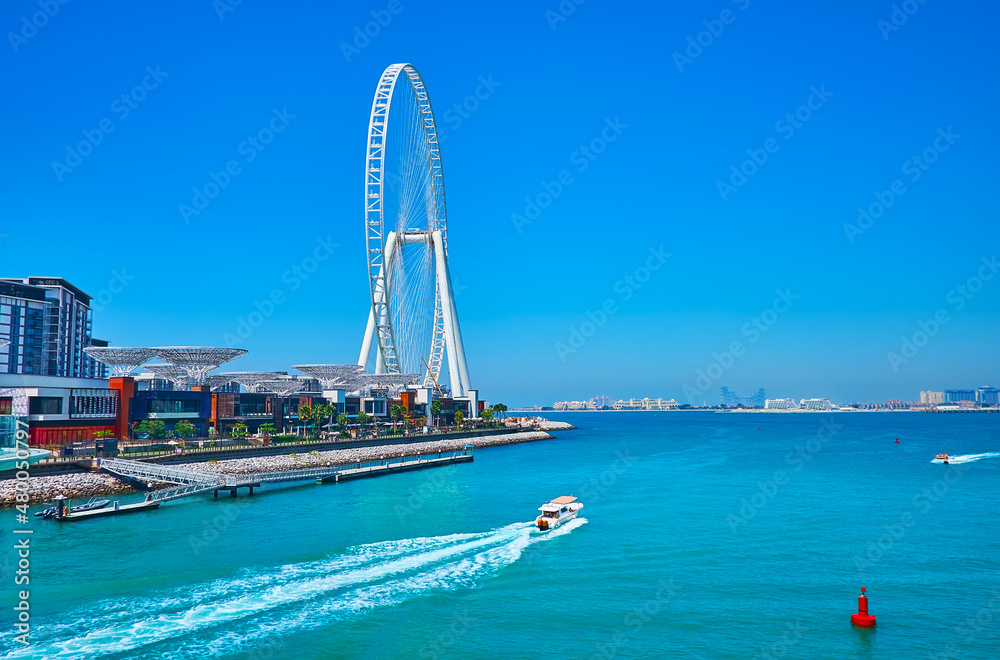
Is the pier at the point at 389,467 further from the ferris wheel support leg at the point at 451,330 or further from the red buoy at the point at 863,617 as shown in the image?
the red buoy at the point at 863,617

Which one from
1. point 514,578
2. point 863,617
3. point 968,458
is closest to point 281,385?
point 514,578

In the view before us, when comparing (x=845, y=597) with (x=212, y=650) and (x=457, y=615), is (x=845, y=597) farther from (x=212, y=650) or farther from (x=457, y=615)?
(x=212, y=650)

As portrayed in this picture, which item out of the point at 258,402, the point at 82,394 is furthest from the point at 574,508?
the point at 258,402

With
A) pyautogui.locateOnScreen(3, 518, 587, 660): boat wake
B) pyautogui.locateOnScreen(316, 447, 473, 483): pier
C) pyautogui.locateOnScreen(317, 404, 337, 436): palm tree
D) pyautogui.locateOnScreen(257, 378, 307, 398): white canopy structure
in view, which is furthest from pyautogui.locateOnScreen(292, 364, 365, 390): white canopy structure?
pyautogui.locateOnScreen(3, 518, 587, 660): boat wake

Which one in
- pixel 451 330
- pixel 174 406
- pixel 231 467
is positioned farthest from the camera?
pixel 451 330

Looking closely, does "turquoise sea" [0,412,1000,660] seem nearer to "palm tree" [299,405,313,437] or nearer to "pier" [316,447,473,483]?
"pier" [316,447,473,483]

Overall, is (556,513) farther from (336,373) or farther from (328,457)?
(336,373)

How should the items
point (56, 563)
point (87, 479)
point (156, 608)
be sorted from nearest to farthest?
point (156, 608)
point (56, 563)
point (87, 479)
